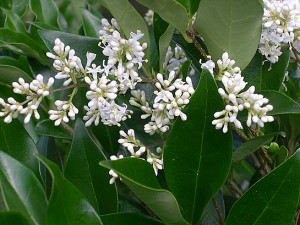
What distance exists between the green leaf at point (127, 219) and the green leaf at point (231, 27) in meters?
0.32

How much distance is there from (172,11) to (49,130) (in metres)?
0.36

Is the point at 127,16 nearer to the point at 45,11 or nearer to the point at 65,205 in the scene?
the point at 65,205

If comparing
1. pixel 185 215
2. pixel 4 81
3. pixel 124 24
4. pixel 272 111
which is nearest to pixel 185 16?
pixel 124 24

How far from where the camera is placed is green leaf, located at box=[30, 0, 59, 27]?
1.44 metres

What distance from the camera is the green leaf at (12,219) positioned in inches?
29.4

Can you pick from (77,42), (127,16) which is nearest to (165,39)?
(127,16)

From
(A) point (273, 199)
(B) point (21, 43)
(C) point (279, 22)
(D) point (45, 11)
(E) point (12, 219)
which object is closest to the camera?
(E) point (12, 219)

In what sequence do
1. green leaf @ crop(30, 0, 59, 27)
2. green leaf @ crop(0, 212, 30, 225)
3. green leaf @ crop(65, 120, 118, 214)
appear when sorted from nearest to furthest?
green leaf @ crop(0, 212, 30, 225)
green leaf @ crop(65, 120, 118, 214)
green leaf @ crop(30, 0, 59, 27)

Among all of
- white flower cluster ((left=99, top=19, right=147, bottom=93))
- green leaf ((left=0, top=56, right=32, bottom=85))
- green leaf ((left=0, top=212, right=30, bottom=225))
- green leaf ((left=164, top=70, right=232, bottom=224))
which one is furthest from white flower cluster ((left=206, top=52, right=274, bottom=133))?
green leaf ((left=0, top=56, right=32, bottom=85))

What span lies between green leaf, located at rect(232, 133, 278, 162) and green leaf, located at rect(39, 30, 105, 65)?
1.08ft

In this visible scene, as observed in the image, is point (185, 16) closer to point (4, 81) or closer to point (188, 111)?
point (188, 111)

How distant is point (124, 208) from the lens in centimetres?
115

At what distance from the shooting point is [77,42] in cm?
111

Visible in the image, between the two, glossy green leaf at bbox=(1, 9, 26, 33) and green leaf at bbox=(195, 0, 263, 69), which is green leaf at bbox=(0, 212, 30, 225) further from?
glossy green leaf at bbox=(1, 9, 26, 33)
